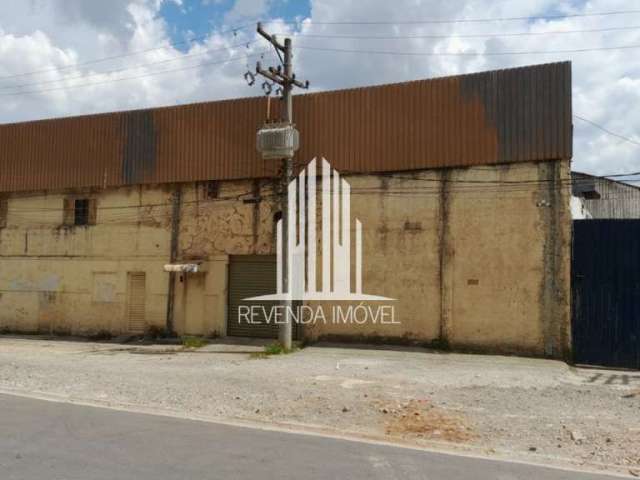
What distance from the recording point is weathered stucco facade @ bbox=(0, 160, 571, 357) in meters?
15.2

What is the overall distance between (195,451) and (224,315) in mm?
12327

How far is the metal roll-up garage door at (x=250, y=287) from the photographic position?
18.5m

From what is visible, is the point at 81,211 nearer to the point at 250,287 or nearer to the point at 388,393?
the point at 250,287

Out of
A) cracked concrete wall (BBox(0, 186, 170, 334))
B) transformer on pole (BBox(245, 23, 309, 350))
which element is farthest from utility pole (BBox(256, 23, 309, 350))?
cracked concrete wall (BBox(0, 186, 170, 334))

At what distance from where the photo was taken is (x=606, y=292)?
14.4 metres

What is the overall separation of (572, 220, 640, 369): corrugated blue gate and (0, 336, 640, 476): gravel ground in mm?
789

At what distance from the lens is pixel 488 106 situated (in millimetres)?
15883

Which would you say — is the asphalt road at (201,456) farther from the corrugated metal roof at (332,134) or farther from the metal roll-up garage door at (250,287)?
the corrugated metal roof at (332,134)

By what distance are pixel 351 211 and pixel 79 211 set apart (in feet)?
34.9

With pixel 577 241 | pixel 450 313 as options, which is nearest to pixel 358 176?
pixel 450 313

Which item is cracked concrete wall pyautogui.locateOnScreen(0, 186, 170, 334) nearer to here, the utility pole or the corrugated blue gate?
the utility pole

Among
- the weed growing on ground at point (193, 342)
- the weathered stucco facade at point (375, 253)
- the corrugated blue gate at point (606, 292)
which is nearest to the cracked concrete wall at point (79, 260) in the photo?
the weathered stucco facade at point (375, 253)

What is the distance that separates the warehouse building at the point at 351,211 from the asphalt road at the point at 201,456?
9265 millimetres

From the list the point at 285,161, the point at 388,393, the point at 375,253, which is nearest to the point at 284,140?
the point at 285,161
